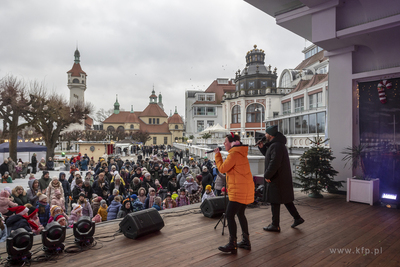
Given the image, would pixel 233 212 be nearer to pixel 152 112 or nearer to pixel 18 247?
pixel 18 247

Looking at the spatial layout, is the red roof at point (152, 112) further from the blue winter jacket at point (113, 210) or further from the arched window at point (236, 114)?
the blue winter jacket at point (113, 210)

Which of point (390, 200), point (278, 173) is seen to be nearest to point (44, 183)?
point (278, 173)

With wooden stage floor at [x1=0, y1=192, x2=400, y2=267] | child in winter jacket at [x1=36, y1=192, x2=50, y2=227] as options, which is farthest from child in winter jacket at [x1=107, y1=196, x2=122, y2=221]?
wooden stage floor at [x1=0, y1=192, x2=400, y2=267]

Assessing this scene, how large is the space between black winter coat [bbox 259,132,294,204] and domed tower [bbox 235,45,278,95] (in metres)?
38.5

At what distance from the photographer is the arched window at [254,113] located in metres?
42.4

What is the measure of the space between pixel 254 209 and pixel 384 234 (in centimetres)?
253

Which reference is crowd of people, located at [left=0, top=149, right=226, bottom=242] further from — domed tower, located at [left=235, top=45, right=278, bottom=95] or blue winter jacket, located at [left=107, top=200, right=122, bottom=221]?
domed tower, located at [left=235, top=45, right=278, bottom=95]

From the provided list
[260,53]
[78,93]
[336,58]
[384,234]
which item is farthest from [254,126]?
[78,93]

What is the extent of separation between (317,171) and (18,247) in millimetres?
6687

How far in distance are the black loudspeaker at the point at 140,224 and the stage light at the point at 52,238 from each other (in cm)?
99

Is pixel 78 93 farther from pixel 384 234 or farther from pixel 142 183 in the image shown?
pixel 384 234

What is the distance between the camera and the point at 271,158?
432 centimetres

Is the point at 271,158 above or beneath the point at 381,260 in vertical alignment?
above

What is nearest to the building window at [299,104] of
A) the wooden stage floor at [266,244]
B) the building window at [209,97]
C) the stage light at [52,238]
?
the building window at [209,97]
